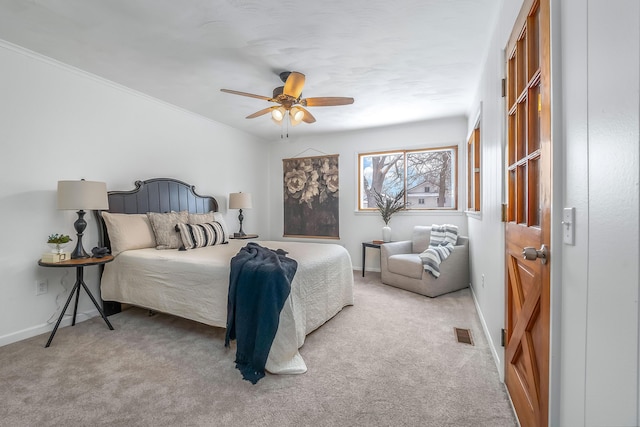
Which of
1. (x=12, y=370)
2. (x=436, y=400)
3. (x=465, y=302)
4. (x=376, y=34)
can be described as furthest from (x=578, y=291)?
(x=12, y=370)

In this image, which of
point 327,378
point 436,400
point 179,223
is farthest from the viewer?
point 179,223

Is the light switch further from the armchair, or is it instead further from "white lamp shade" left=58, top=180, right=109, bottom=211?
"white lamp shade" left=58, top=180, right=109, bottom=211

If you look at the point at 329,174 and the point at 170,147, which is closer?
the point at 170,147

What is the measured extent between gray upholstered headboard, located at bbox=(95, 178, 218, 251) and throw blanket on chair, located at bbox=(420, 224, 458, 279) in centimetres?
316

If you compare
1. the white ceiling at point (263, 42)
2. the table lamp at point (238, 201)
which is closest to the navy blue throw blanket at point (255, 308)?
the white ceiling at point (263, 42)

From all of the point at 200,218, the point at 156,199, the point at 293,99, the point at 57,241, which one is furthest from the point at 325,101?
the point at 57,241

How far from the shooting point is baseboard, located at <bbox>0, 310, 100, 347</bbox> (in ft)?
7.99

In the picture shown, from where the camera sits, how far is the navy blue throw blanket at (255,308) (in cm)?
193

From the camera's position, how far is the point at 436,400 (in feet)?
5.52

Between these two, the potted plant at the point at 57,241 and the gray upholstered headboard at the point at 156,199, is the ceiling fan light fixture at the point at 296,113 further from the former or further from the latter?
the potted plant at the point at 57,241

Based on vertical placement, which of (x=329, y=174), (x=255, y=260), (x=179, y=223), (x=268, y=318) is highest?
(x=329, y=174)

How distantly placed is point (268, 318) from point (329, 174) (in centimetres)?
370

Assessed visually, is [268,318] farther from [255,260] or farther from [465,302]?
[465,302]

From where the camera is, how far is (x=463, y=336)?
2.49 m
